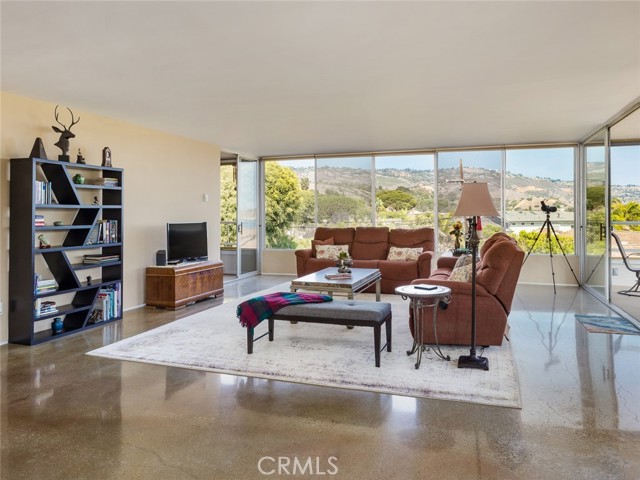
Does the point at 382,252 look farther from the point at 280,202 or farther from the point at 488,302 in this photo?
the point at 488,302

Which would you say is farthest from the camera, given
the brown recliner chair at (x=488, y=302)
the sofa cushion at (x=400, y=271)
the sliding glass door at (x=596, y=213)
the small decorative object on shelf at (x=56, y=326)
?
the sofa cushion at (x=400, y=271)

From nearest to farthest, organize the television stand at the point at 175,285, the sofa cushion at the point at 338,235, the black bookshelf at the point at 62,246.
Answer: the black bookshelf at the point at 62,246, the television stand at the point at 175,285, the sofa cushion at the point at 338,235

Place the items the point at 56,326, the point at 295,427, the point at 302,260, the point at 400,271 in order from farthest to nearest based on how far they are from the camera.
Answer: the point at 302,260 → the point at 400,271 → the point at 56,326 → the point at 295,427

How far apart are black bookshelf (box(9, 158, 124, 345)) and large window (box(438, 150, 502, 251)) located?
545cm

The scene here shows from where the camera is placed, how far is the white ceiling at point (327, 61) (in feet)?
8.73

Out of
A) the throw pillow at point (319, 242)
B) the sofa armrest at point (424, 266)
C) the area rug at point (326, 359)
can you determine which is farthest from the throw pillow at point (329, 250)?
the area rug at point (326, 359)

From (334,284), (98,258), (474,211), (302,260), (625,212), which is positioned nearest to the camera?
(474,211)

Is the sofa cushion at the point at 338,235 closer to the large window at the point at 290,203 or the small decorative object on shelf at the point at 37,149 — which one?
the large window at the point at 290,203

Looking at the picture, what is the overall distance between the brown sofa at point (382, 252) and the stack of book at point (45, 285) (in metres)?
3.59

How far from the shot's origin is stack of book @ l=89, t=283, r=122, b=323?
4.86 m

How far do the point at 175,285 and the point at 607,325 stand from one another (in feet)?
16.5

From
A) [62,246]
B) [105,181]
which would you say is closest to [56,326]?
[62,246]

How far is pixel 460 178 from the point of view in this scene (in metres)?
7.90

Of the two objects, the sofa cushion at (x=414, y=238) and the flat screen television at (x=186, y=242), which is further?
the sofa cushion at (x=414, y=238)
